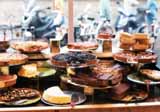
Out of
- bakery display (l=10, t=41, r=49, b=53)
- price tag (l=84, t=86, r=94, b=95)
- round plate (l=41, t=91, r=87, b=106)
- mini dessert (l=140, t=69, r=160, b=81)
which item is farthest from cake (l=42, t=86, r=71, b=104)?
mini dessert (l=140, t=69, r=160, b=81)

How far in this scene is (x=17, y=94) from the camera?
1843 millimetres

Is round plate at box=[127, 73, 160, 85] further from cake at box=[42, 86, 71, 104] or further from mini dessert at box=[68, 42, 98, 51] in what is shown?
cake at box=[42, 86, 71, 104]

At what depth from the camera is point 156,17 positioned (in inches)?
111

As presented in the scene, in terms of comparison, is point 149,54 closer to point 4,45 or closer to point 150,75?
point 150,75

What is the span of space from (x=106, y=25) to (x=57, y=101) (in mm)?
1084

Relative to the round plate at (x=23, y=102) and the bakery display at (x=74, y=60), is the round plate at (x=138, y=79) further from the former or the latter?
the round plate at (x=23, y=102)

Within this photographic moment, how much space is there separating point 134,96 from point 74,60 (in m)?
0.46

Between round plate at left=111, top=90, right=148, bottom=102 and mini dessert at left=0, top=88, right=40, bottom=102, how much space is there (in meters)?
0.51

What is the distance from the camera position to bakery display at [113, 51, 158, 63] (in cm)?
199

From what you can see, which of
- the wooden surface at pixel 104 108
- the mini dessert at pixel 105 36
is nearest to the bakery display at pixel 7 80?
the wooden surface at pixel 104 108

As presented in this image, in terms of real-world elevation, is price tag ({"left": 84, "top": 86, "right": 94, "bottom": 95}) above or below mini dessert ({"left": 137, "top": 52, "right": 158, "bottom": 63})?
below

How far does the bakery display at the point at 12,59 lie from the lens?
189 cm

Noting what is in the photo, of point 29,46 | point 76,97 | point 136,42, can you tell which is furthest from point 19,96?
point 136,42

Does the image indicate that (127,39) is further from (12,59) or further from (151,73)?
(12,59)
